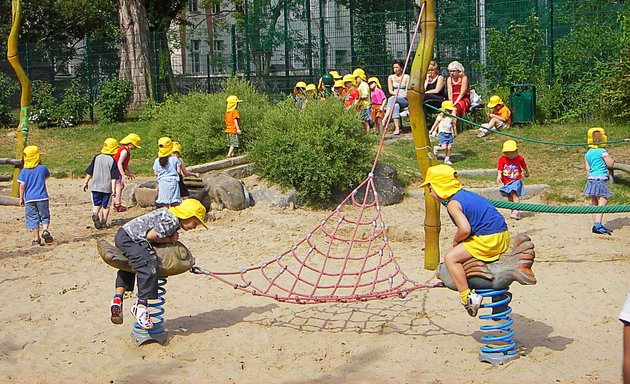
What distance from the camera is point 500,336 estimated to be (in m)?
6.36

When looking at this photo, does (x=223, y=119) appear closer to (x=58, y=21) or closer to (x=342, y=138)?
(x=342, y=138)

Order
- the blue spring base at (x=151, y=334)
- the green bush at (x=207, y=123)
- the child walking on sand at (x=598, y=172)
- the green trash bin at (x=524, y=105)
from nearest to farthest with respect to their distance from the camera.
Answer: the blue spring base at (x=151, y=334)
the child walking on sand at (x=598, y=172)
the green bush at (x=207, y=123)
the green trash bin at (x=524, y=105)

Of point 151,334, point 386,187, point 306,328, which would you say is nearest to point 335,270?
point 306,328

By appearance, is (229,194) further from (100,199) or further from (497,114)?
(497,114)

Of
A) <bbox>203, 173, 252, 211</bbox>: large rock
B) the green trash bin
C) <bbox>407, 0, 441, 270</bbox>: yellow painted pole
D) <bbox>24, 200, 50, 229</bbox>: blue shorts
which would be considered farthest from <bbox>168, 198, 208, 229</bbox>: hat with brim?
the green trash bin

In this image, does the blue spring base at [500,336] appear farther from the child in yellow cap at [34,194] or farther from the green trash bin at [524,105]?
the green trash bin at [524,105]

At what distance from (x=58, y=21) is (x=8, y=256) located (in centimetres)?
2957

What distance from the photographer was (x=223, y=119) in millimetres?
14945

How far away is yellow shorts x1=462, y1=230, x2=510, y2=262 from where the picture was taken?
245 inches

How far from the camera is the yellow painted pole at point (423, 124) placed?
9.05m

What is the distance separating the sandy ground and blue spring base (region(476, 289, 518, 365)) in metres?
0.07

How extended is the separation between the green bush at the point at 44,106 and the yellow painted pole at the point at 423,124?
15276mm

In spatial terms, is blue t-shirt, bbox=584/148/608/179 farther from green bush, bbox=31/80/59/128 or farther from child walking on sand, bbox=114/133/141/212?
green bush, bbox=31/80/59/128

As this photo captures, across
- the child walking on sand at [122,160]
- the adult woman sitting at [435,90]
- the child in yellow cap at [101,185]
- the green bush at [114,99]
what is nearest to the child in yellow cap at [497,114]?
the adult woman sitting at [435,90]
